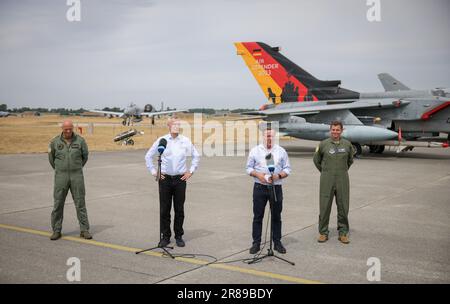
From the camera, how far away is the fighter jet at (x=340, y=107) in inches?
795

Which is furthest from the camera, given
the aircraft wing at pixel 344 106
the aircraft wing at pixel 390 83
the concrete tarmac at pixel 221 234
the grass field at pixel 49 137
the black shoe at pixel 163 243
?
the aircraft wing at pixel 390 83

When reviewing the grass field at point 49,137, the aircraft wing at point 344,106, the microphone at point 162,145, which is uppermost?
the aircraft wing at point 344,106

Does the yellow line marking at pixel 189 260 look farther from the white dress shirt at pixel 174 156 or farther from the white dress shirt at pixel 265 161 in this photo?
the white dress shirt at pixel 265 161

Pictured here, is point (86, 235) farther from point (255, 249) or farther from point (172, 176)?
point (255, 249)

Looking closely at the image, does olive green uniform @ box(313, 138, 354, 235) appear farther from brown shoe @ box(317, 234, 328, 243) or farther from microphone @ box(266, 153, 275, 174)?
microphone @ box(266, 153, 275, 174)

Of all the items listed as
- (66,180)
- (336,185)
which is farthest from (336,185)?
(66,180)

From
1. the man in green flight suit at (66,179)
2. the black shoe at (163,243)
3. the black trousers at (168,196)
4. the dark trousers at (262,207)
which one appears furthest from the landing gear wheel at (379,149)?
the man in green flight suit at (66,179)

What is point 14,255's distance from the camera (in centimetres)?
611

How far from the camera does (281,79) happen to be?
23.8 m

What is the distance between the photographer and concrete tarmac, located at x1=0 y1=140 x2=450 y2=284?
216 inches

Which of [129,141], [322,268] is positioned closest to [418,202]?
[322,268]

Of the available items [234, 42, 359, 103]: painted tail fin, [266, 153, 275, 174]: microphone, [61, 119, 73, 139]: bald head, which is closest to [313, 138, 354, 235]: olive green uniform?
[266, 153, 275, 174]: microphone

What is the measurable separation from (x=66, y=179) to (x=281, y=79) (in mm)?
18109
